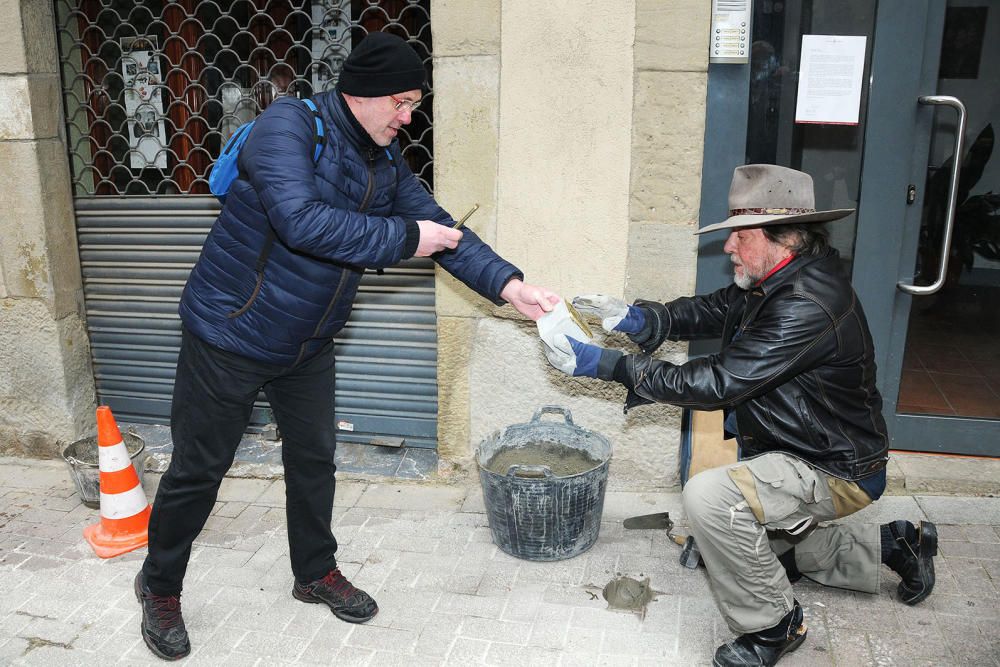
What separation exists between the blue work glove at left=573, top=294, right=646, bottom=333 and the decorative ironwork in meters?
1.56

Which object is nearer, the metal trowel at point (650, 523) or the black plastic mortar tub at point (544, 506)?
the black plastic mortar tub at point (544, 506)

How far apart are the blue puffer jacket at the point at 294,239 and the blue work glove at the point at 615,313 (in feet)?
3.17

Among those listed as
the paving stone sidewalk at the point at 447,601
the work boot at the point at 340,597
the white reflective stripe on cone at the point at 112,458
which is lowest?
the paving stone sidewalk at the point at 447,601

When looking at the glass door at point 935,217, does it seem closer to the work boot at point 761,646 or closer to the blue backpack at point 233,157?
the work boot at point 761,646

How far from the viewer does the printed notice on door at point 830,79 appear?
414 centimetres

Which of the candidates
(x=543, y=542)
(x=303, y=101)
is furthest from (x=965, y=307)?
(x=303, y=101)

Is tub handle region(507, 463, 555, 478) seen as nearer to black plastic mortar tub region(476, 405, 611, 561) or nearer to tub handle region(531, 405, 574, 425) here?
black plastic mortar tub region(476, 405, 611, 561)

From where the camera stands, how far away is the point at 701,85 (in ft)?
13.5

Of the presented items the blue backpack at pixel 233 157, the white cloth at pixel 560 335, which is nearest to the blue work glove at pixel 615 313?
the white cloth at pixel 560 335

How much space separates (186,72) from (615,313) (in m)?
3.09

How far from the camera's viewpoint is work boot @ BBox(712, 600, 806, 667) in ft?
10.2

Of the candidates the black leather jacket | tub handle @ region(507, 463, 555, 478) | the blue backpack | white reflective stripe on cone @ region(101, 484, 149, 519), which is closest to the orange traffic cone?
white reflective stripe on cone @ region(101, 484, 149, 519)

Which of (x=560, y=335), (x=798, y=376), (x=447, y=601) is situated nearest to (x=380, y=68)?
(x=560, y=335)

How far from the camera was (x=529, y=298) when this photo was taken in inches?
130
